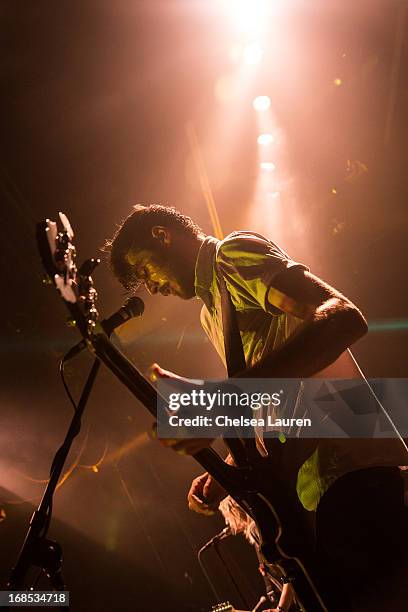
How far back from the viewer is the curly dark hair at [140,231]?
1.79 metres

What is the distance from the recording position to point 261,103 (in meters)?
3.77

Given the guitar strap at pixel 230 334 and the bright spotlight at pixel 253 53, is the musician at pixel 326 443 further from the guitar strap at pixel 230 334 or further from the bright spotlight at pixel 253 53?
the bright spotlight at pixel 253 53

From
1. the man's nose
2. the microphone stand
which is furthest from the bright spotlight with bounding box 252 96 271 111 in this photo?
the microphone stand

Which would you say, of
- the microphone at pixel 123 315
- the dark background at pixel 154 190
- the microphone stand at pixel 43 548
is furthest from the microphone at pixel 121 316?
the dark background at pixel 154 190

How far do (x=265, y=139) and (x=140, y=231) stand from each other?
255 cm

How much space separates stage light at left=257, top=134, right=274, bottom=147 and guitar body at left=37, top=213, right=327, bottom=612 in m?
3.12

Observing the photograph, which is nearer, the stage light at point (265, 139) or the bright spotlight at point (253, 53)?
the bright spotlight at point (253, 53)

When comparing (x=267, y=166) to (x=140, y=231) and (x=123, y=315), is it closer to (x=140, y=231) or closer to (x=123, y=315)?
(x=140, y=231)

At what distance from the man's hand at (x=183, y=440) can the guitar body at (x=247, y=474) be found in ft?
0.53

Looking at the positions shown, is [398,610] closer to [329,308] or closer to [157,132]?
[329,308]

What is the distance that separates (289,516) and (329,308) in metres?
0.54

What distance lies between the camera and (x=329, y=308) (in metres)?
1.01

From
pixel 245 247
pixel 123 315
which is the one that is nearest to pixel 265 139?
pixel 245 247

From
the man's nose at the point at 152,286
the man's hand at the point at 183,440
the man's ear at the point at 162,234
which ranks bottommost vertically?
the man's hand at the point at 183,440
